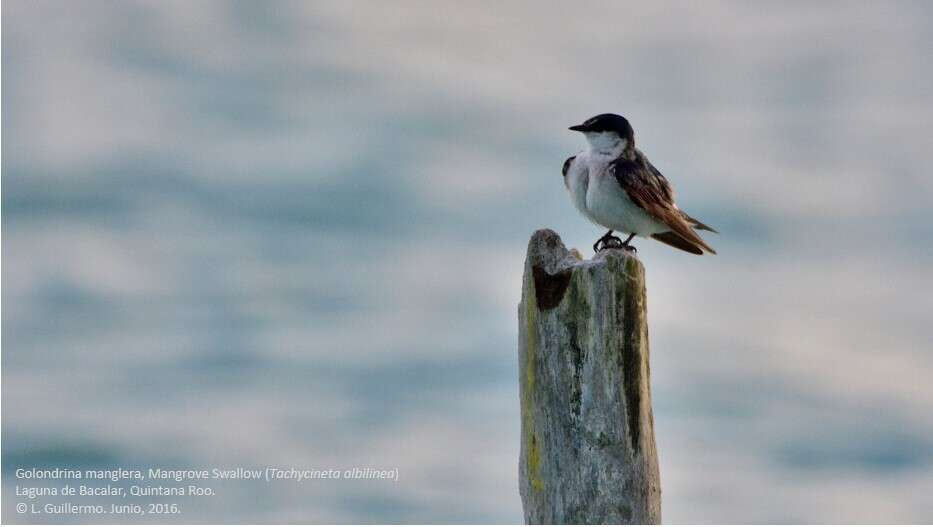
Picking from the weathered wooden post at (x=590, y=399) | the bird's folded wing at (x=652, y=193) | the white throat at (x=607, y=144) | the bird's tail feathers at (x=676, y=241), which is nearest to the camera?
the weathered wooden post at (x=590, y=399)

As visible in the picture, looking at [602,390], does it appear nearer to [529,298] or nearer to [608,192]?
[529,298]

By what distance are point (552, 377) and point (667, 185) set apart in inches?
195

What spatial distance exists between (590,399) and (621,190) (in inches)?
170

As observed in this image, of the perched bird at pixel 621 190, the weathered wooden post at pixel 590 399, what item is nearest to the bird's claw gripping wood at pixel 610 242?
the perched bird at pixel 621 190

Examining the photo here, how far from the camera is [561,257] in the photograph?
24.4ft

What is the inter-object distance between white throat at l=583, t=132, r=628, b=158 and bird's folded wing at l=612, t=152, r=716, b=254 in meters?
0.22

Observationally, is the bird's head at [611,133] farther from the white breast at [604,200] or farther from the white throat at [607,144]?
the white breast at [604,200]

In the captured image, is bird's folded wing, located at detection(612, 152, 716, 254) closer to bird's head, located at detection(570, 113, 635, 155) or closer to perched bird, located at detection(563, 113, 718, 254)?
perched bird, located at detection(563, 113, 718, 254)

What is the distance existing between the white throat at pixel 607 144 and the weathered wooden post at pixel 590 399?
4.37m

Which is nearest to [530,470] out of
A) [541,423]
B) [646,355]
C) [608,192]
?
[541,423]

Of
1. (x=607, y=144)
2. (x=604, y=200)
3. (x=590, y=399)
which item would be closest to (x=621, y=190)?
(x=604, y=200)

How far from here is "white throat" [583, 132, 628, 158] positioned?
11523mm

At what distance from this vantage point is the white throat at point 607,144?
11.5 meters

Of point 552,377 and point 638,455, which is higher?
point 552,377
